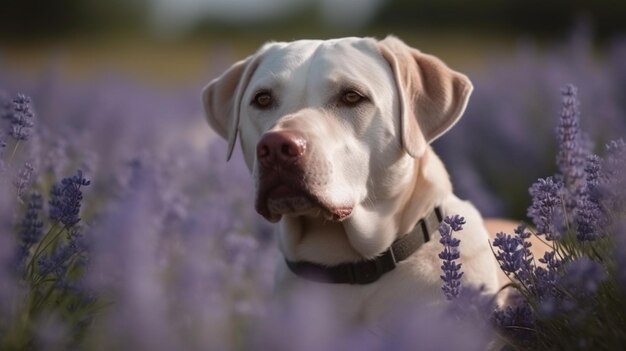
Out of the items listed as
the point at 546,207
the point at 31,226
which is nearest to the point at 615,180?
the point at 546,207

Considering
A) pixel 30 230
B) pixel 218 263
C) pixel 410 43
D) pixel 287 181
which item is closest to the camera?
pixel 30 230

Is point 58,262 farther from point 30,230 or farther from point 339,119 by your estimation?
point 339,119

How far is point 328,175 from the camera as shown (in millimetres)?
3262

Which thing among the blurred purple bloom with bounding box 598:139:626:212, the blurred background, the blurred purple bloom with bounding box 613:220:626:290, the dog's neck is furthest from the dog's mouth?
the blurred background

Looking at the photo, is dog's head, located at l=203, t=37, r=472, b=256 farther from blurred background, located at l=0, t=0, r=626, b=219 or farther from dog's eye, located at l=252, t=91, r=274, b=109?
blurred background, located at l=0, t=0, r=626, b=219

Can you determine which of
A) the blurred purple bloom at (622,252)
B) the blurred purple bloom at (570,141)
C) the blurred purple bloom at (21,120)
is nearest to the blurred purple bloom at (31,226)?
the blurred purple bloom at (21,120)

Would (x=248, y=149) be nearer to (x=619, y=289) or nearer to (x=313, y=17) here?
(x=619, y=289)

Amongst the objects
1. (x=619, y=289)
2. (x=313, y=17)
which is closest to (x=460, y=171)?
(x=619, y=289)

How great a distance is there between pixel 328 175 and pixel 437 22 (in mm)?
21084

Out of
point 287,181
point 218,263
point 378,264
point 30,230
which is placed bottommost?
point 218,263

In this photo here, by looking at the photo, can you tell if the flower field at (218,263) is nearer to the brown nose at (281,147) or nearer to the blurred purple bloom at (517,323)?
the blurred purple bloom at (517,323)

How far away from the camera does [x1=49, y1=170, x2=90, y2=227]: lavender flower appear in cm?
288

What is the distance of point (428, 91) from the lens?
374 centimetres

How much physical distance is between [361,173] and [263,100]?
0.54 meters
